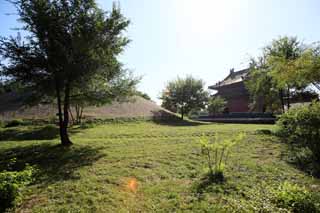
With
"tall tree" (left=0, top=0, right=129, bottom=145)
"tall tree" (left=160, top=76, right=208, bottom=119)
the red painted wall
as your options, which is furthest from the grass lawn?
the red painted wall

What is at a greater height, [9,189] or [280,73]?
[280,73]

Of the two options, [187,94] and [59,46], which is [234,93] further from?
[59,46]

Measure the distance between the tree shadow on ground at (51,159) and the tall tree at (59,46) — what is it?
233 cm

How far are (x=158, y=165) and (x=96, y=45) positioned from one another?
17.2ft

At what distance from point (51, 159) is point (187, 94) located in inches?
776

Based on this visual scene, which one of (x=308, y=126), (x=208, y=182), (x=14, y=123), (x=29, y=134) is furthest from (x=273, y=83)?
(x=14, y=123)

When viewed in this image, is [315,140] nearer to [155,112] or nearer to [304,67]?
[304,67]

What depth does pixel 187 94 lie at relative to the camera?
2531 cm

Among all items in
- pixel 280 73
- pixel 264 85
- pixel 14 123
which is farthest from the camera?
pixel 264 85

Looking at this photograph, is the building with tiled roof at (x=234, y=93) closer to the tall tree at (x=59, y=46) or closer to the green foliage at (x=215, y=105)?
A: the green foliage at (x=215, y=105)

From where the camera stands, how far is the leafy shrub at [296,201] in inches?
137

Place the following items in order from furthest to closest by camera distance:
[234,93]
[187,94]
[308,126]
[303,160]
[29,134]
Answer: [234,93] → [187,94] → [29,134] → [303,160] → [308,126]

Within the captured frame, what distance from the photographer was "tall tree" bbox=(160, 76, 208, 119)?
25375 millimetres

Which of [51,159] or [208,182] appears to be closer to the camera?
[208,182]
